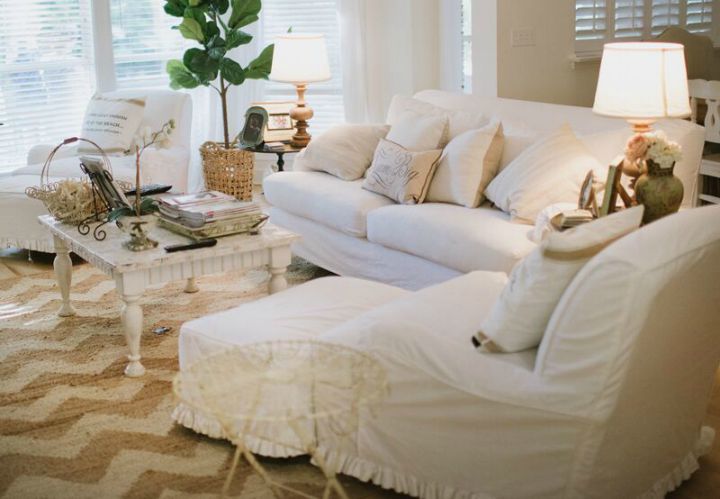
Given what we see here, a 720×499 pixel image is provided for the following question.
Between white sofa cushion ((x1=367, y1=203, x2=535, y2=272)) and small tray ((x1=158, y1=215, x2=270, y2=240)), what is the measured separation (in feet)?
2.10

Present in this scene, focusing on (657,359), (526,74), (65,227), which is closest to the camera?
(657,359)

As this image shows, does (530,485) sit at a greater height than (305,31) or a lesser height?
lesser

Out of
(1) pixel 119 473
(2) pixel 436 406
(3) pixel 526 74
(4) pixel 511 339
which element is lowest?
(1) pixel 119 473

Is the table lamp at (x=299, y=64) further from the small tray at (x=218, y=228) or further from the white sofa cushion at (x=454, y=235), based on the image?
the small tray at (x=218, y=228)

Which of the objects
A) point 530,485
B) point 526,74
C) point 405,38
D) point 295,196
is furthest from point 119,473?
point 405,38

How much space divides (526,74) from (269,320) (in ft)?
9.90

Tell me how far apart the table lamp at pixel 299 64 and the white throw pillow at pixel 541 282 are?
10.5ft

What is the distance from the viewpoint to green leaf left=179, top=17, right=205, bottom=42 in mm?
5703

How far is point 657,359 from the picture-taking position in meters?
2.39

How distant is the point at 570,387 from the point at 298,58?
142 inches

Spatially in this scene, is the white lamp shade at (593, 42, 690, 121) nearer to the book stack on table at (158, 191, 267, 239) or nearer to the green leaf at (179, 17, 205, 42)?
the book stack on table at (158, 191, 267, 239)

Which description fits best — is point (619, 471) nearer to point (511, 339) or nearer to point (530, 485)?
point (530, 485)

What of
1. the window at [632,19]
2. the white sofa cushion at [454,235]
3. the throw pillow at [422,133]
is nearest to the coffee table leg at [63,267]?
the white sofa cushion at [454,235]

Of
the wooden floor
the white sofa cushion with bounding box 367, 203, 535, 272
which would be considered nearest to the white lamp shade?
the white sofa cushion with bounding box 367, 203, 535, 272
